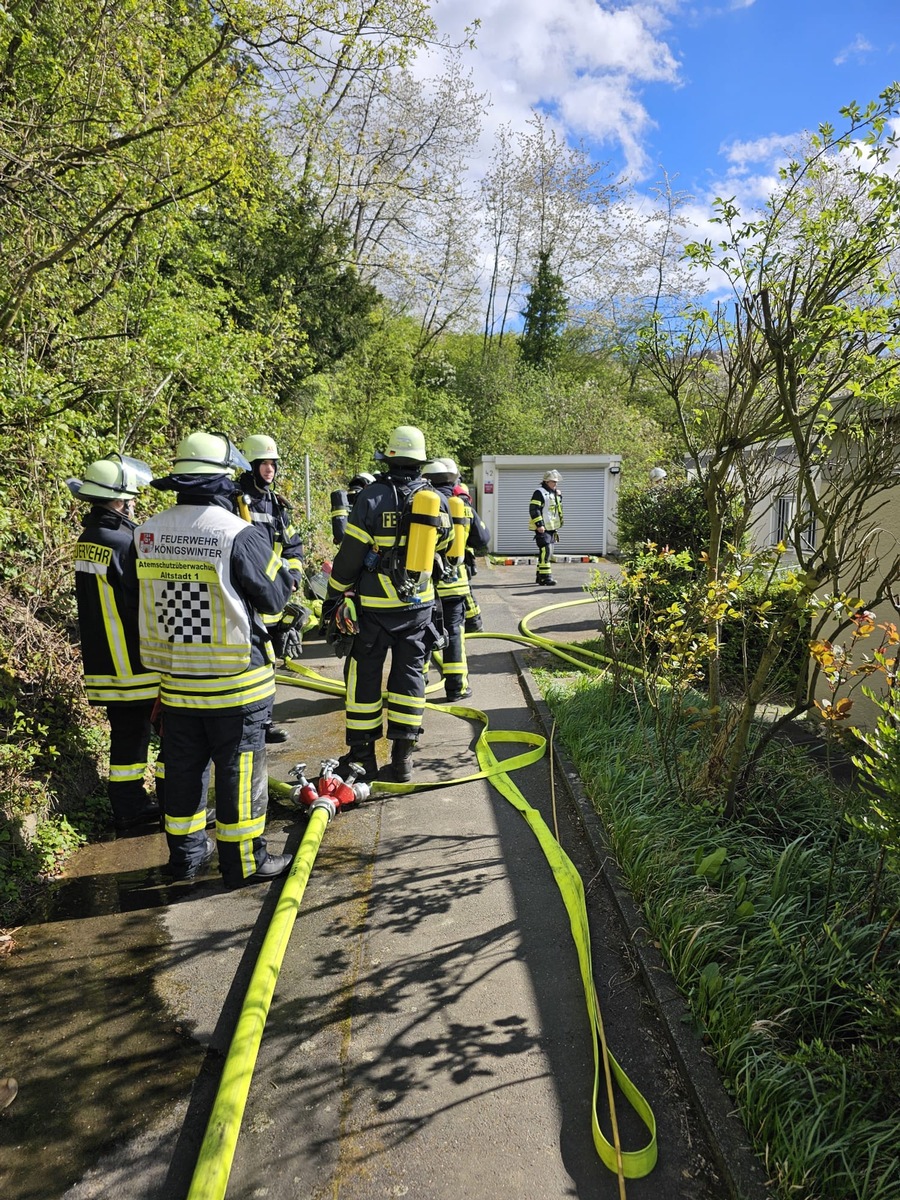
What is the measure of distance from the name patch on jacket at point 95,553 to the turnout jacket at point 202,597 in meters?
0.63

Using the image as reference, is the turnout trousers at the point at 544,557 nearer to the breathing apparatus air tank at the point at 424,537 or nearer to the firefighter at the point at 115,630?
the breathing apparatus air tank at the point at 424,537

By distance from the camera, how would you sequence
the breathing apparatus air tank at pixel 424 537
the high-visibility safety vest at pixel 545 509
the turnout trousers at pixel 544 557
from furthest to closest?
the turnout trousers at pixel 544 557
the high-visibility safety vest at pixel 545 509
the breathing apparatus air tank at pixel 424 537

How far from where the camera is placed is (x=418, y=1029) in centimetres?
251

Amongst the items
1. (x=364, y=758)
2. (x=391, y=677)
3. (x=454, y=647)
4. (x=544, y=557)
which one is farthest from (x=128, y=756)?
(x=544, y=557)

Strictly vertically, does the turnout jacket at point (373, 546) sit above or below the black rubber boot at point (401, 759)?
above

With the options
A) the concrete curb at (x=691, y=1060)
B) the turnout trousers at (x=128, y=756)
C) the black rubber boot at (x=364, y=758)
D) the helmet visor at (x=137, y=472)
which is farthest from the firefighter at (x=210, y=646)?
the concrete curb at (x=691, y=1060)

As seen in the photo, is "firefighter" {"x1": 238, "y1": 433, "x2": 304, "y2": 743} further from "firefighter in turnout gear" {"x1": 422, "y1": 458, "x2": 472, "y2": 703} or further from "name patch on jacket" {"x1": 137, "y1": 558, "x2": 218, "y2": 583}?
"name patch on jacket" {"x1": 137, "y1": 558, "x2": 218, "y2": 583}

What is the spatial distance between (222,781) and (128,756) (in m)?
0.95

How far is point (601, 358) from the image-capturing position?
32312mm

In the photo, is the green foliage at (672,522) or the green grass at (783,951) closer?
the green grass at (783,951)

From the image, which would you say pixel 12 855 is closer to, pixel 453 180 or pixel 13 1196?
pixel 13 1196

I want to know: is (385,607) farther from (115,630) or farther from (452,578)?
(452,578)

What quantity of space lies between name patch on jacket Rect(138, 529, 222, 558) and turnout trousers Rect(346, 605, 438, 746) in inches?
57.4

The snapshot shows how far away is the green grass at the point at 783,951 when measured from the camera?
1.93 m
